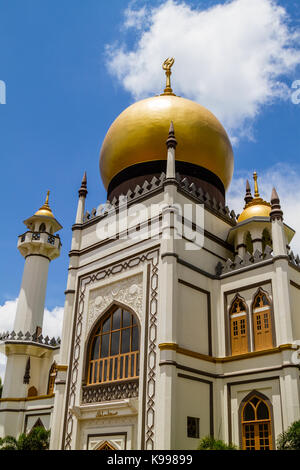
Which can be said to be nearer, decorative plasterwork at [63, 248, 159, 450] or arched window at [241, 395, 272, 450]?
arched window at [241, 395, 272, 450]

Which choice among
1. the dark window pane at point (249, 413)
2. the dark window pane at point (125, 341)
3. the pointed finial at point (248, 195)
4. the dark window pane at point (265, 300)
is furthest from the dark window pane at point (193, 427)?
the pointed finial at point (248, 195)

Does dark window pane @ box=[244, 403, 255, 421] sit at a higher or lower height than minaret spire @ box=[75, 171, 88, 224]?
lower

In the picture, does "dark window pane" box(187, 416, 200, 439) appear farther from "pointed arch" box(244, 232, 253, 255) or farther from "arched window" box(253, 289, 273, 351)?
"pointed arch" box(244, 232, 253, 255)

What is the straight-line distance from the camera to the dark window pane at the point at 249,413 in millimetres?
11323

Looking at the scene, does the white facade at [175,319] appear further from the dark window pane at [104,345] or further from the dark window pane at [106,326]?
the dark window pane at [104,345]

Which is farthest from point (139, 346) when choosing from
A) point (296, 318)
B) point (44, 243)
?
point (44, 243)

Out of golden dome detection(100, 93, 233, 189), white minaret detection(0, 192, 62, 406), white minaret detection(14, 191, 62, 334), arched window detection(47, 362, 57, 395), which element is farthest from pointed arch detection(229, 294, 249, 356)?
white minaret detection(14, 191, 62, 334)

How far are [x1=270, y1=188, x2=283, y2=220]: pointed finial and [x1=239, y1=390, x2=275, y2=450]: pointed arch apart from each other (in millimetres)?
4407

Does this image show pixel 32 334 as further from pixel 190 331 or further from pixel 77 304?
pixel 190 331

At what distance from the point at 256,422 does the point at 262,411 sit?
11.3 inches

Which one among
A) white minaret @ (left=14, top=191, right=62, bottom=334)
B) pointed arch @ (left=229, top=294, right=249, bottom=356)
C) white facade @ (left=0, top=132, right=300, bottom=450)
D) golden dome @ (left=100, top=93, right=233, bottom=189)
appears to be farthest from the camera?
white minaret @ (left=14, top=191, right=62, bottom=334)

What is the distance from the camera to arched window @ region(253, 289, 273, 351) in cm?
1177

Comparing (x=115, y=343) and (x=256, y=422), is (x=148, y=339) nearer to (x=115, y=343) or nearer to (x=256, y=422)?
(x=115, y=343)

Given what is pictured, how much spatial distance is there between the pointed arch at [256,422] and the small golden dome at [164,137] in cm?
745
